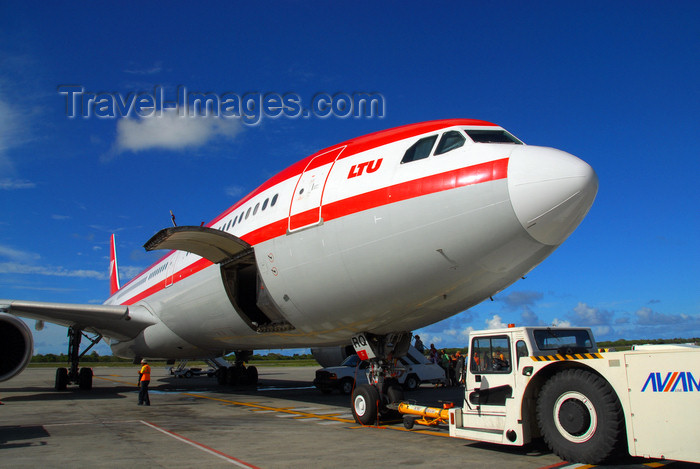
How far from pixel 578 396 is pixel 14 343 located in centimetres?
1266

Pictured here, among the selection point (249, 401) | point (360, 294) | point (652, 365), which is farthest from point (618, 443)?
point (249, 401)

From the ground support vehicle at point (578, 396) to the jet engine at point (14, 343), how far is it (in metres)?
10.5

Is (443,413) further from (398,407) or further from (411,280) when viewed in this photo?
(411,280)

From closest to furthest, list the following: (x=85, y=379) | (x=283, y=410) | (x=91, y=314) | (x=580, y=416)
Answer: (x=580, y=416)
(x=283, y=410)
(x=91, y=314)
(x=85, y=379)

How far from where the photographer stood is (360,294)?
26.3ft

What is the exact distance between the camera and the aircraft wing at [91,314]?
633 inches

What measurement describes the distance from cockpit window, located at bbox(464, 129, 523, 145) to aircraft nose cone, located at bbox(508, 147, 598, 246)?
86 centimetres

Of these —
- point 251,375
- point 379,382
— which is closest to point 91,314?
point 251,375

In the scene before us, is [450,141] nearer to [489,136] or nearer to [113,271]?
[489,136]

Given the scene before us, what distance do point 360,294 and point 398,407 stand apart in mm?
2421

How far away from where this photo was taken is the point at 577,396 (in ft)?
20.1

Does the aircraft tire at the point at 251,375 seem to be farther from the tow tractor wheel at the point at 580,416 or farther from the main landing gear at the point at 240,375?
the tow tractor wheel at the point at 580,416

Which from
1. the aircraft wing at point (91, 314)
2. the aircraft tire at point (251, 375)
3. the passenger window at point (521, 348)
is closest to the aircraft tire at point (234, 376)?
the aircraft tire at point (251, 375)

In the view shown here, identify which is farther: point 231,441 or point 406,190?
point 231,441
